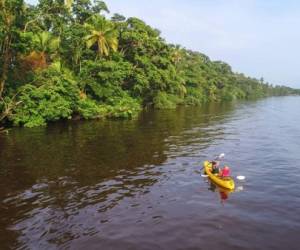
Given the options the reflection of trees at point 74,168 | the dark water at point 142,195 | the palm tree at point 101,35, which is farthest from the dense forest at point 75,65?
the dark water at point 142,195

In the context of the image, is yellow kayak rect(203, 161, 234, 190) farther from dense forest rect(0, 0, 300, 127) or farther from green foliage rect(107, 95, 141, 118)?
green foliage rect(107, 95, 141, 118)

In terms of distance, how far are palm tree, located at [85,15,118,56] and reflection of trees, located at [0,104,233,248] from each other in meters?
16.7

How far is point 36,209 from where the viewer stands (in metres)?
17.0

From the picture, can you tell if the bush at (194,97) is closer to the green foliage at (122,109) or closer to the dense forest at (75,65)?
the dense forest at (75,65)

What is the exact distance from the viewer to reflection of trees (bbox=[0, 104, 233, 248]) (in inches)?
664

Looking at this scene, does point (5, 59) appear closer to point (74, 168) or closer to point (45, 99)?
point (45, 99)

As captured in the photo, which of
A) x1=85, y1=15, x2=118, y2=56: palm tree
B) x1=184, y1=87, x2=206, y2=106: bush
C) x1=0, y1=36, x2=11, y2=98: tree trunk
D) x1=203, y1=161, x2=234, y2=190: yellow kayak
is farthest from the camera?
x1=184, y1=87, x2=206, y2=106: bush

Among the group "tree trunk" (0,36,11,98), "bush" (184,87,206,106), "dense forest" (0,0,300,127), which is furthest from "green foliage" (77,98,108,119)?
"bush" (184,87,206,106)

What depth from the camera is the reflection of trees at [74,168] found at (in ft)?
55.4

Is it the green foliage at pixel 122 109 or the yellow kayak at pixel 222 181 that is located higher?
the green foliage at pixel 122 109

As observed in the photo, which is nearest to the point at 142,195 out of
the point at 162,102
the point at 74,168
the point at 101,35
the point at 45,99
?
the point at 74,168

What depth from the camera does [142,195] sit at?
19.1 m

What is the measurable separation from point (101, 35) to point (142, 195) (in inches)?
1537

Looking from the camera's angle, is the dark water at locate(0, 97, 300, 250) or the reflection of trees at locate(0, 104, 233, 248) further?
the reflection of trees at locate(0, 104, 233, 248)
